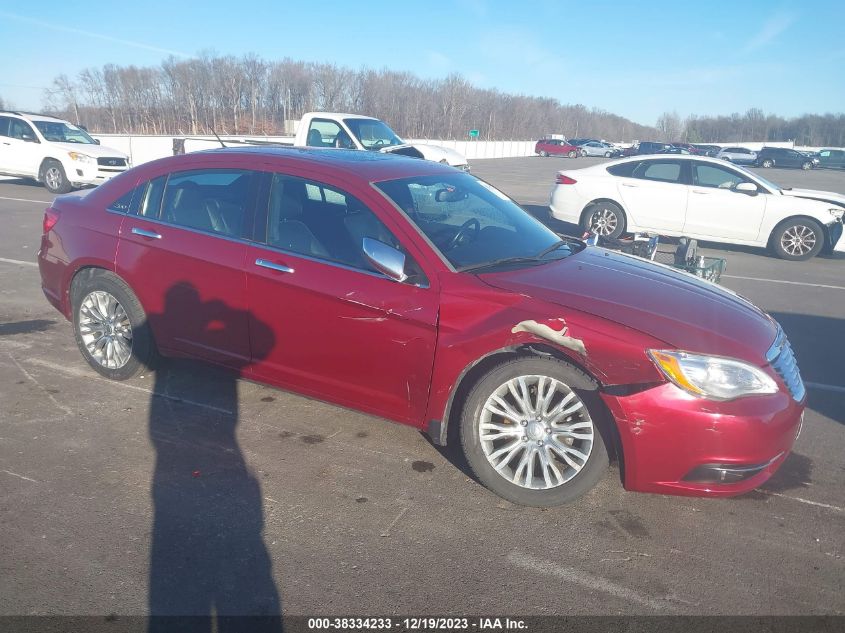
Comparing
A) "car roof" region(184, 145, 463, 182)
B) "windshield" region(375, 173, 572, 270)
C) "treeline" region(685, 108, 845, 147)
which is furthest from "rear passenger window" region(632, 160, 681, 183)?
"treeline" region(685, 108, 845, 147)

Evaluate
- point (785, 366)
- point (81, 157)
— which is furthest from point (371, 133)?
point (785, 366)

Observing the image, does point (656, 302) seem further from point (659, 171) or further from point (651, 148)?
point (651, 148)

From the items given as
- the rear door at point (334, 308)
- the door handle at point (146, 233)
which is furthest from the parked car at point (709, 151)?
the door handle at point (146, 233)

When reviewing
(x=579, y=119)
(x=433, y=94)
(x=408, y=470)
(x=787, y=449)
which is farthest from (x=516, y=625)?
(x=579, y=119)

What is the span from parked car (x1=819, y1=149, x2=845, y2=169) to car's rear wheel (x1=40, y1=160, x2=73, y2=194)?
5246 cm

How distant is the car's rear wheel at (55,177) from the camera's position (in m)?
16.1

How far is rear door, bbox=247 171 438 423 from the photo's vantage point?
3.63 metres

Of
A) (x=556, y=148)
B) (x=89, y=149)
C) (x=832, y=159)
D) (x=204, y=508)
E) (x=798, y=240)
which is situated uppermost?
(x=832, y=159)

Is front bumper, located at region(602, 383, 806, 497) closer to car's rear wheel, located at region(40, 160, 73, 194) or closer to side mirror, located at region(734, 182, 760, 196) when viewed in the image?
side mirror, located at region(734, 182, 760, 196)

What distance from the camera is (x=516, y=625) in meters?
2.65

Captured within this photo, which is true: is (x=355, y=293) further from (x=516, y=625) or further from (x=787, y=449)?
(x=787, y=449)

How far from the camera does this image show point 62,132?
55.7ft

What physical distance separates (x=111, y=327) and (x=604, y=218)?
934 centimetres

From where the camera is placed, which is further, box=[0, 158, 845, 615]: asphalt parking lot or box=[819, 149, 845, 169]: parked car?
box=[819, 149, 845, 169]: parked car
